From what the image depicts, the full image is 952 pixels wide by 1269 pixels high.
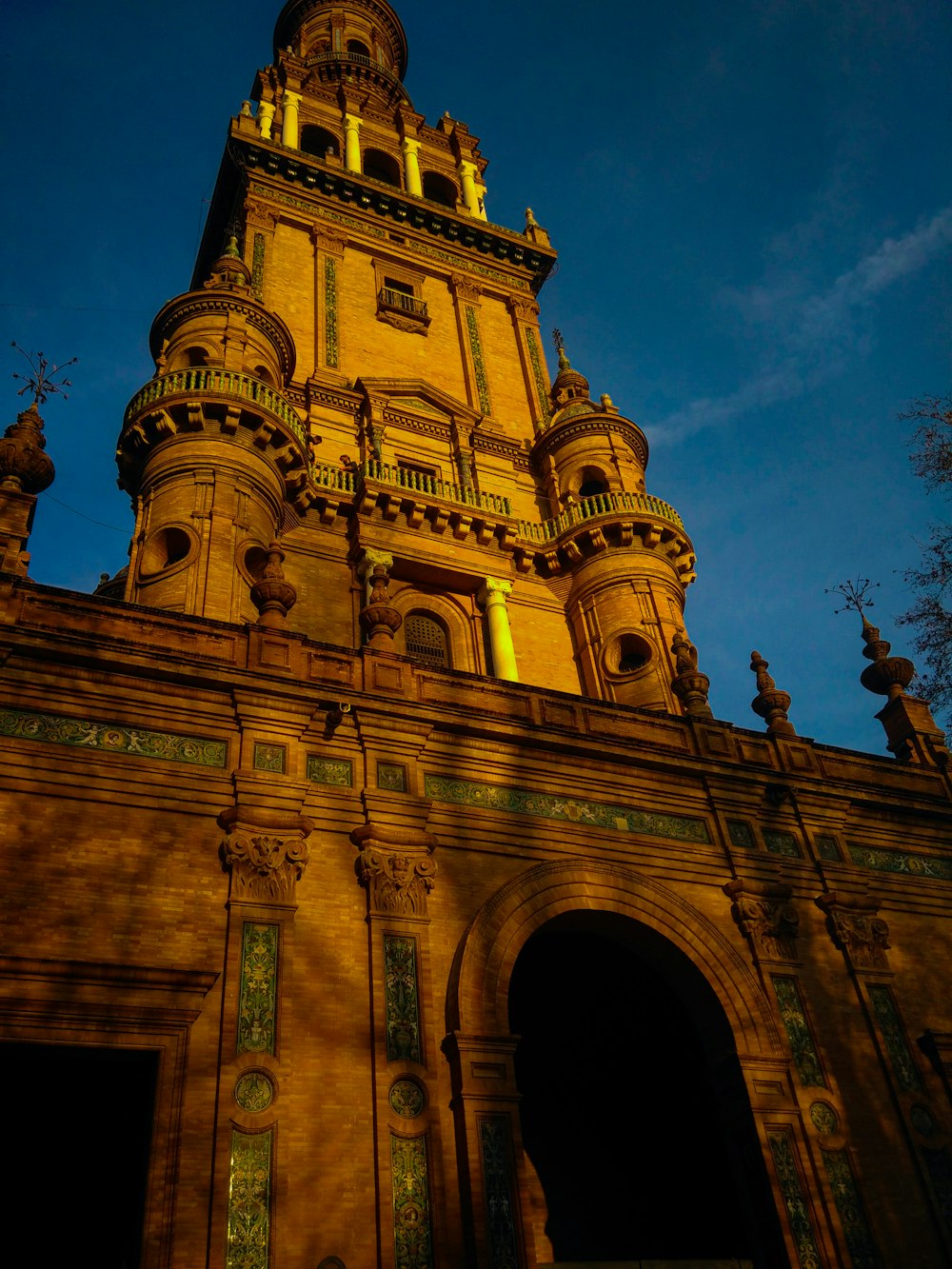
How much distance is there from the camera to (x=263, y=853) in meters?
13.4

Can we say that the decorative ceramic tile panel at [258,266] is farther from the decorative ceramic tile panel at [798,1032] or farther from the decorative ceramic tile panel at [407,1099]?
the decorative ceramic tile panel at [407,1099]

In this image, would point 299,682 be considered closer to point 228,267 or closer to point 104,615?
point 104,615

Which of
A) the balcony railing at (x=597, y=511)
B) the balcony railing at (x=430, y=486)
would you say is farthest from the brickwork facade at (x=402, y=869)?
the balcony railing at (x=597, y=511)

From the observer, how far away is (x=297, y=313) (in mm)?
30875

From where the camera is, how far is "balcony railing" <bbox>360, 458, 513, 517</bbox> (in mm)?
26203

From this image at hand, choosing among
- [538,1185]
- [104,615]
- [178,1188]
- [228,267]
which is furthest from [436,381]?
[178,1188]

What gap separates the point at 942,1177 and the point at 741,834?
5.43 m

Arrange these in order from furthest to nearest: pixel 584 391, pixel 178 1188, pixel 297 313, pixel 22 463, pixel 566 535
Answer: pixel 584 391, pixel 297 313, pixel 566 535, pixel 22 463, pixel 178 1188

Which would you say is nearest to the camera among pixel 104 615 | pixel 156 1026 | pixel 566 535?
pixel 156 1026

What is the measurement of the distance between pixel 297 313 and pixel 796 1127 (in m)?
24.0

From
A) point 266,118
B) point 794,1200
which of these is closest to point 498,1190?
point 794,1200

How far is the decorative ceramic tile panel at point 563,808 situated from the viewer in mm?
15711

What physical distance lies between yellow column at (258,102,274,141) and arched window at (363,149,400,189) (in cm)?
357

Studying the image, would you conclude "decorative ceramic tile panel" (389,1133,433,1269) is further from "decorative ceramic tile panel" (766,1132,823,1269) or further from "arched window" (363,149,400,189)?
"arched window" (363,149,400,189)
